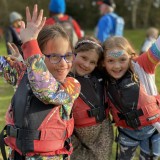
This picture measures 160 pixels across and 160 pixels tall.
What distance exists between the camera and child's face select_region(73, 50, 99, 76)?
2.97 m

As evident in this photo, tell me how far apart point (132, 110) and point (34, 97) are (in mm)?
1156

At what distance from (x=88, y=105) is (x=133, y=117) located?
444mm

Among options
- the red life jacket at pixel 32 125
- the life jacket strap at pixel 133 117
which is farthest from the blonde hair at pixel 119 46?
the red life jacket at pixel 32 125

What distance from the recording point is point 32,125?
2.23 m

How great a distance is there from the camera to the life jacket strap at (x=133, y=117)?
3.06 meters

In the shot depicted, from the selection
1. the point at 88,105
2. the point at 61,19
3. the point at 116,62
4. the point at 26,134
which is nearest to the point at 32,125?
the point at 26,134

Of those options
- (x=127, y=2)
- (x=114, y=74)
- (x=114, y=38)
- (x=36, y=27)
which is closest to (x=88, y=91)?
(x=114, y=74)

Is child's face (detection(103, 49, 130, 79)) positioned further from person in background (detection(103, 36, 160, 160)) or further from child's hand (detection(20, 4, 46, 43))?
child's hand (detection(20, 4, 46, 43))

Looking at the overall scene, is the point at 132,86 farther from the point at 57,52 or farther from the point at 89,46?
the point at 57,52

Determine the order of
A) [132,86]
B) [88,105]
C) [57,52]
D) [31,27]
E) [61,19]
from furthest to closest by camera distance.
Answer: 1. [61,19]
2. [132,86]
3. [88,105]
4. [57,52]
5. [31,27]

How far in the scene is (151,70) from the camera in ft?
10.1

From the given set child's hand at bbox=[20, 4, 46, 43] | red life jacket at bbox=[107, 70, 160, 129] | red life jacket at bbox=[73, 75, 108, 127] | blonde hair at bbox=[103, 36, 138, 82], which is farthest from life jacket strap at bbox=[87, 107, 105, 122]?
child's hand at bbox=[20, 4, 46, 43]

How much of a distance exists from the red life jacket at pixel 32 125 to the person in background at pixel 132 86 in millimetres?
877

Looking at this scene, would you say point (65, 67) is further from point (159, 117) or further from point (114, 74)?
point (159, 117)
